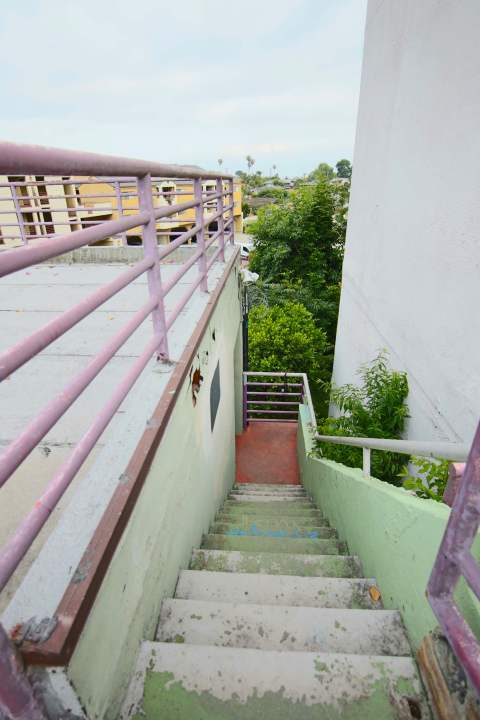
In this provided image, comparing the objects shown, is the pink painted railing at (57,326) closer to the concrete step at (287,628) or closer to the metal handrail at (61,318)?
the metal handrail at (61,318)

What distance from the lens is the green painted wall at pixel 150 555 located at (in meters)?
1.11

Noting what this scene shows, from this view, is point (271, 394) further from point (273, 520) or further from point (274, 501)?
point (273, 520)

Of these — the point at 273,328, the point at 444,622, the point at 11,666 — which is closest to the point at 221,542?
the point at 444,622

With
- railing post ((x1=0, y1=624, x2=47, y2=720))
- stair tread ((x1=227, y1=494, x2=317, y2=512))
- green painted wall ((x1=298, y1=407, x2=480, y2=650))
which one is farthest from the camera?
stair tread ((x1=227, y1=494, x2=317, y2=512))

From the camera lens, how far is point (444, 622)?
3.83 feet

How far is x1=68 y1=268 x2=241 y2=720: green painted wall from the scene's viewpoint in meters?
1.11

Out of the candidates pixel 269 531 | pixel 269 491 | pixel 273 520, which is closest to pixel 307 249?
pixel 269 491

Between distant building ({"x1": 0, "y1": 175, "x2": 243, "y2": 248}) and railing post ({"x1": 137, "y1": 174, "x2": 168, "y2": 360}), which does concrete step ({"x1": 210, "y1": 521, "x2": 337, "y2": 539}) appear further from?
distant building ({"x1": 0, "y1": 175, "x2": 243, "y2": 248})

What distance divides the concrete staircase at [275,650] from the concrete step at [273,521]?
1.01 m

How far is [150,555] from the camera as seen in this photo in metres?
1.62

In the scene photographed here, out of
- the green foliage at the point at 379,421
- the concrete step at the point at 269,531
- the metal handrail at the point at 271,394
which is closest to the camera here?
the concrete step at the point at 269,531

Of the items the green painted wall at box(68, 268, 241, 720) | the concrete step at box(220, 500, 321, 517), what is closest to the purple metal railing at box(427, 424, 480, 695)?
the green painted wall at box(68, 268, 241, 720)

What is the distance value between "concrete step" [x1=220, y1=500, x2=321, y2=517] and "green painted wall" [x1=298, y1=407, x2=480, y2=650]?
3.75 ft

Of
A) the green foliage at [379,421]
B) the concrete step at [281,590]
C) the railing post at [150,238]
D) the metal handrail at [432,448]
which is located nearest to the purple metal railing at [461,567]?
the metal handrail at [432,448]
